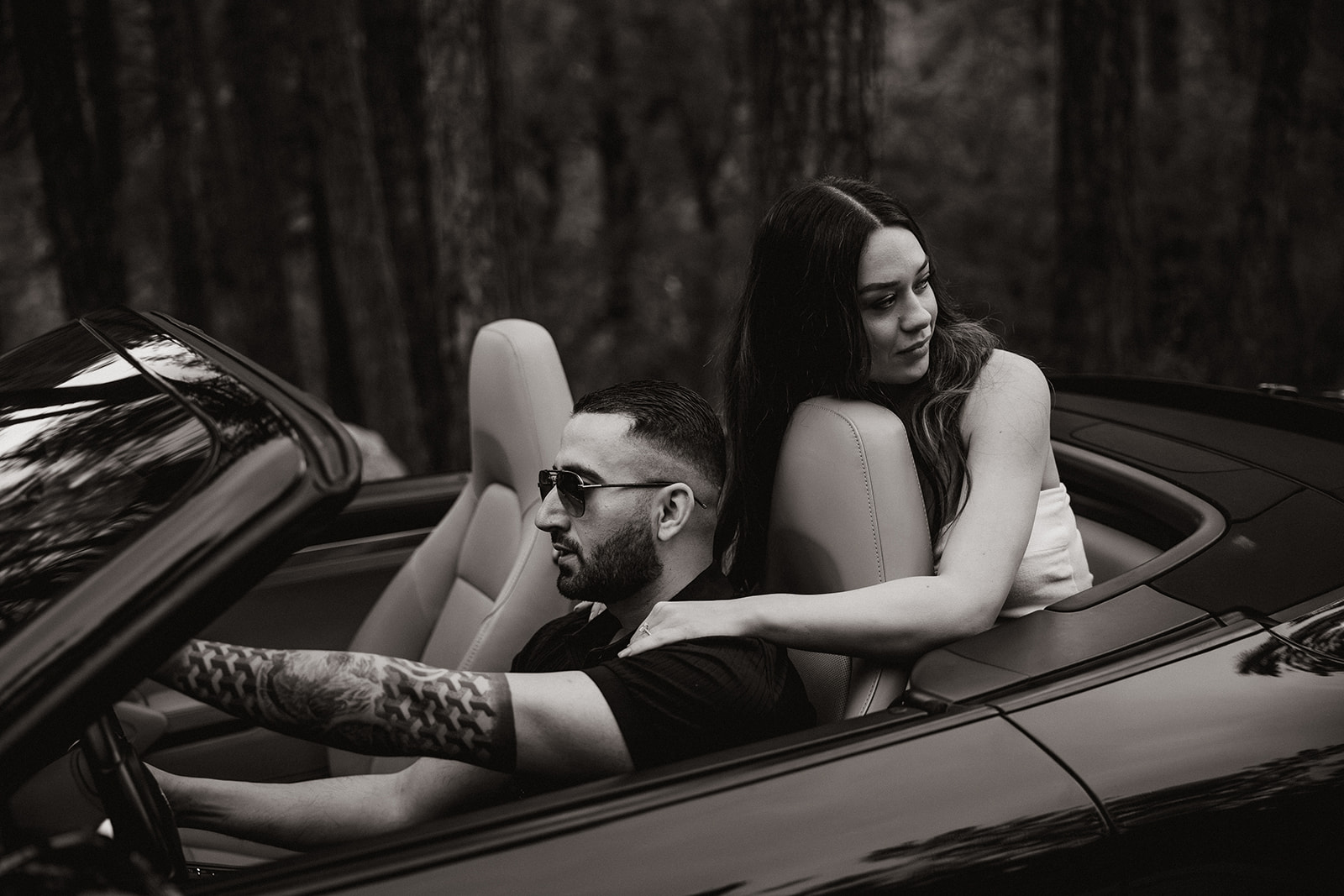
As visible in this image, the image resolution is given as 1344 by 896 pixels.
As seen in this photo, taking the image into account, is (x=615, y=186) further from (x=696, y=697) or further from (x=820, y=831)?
(x=820, y=831)

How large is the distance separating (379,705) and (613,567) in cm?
51

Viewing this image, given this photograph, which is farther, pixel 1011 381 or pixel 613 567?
pixel 1011 381

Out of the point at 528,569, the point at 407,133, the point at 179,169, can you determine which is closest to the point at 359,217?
the point at 407,133

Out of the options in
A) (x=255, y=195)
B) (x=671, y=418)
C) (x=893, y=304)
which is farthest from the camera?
(x=255, y=195)

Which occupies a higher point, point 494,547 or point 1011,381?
point 1011,381

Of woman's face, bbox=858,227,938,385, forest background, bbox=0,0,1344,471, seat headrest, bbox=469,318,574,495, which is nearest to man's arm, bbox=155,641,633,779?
woman's face, bbox=858,227,938,385

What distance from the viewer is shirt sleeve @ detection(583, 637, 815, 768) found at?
177cm

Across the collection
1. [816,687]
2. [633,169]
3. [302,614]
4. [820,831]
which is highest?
[633,169]

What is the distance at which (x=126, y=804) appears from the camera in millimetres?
1596

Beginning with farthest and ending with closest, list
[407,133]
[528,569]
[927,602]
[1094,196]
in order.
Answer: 1. [407,133]
2. [1094,196]
3. [528,569]
4. [927,602]

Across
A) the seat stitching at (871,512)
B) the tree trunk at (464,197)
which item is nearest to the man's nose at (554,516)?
the seat stitching at (871,512)

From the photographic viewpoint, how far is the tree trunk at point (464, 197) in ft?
18.2

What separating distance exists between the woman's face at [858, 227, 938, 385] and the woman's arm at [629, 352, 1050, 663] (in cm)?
22

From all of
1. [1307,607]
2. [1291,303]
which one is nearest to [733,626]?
[1307,607]
